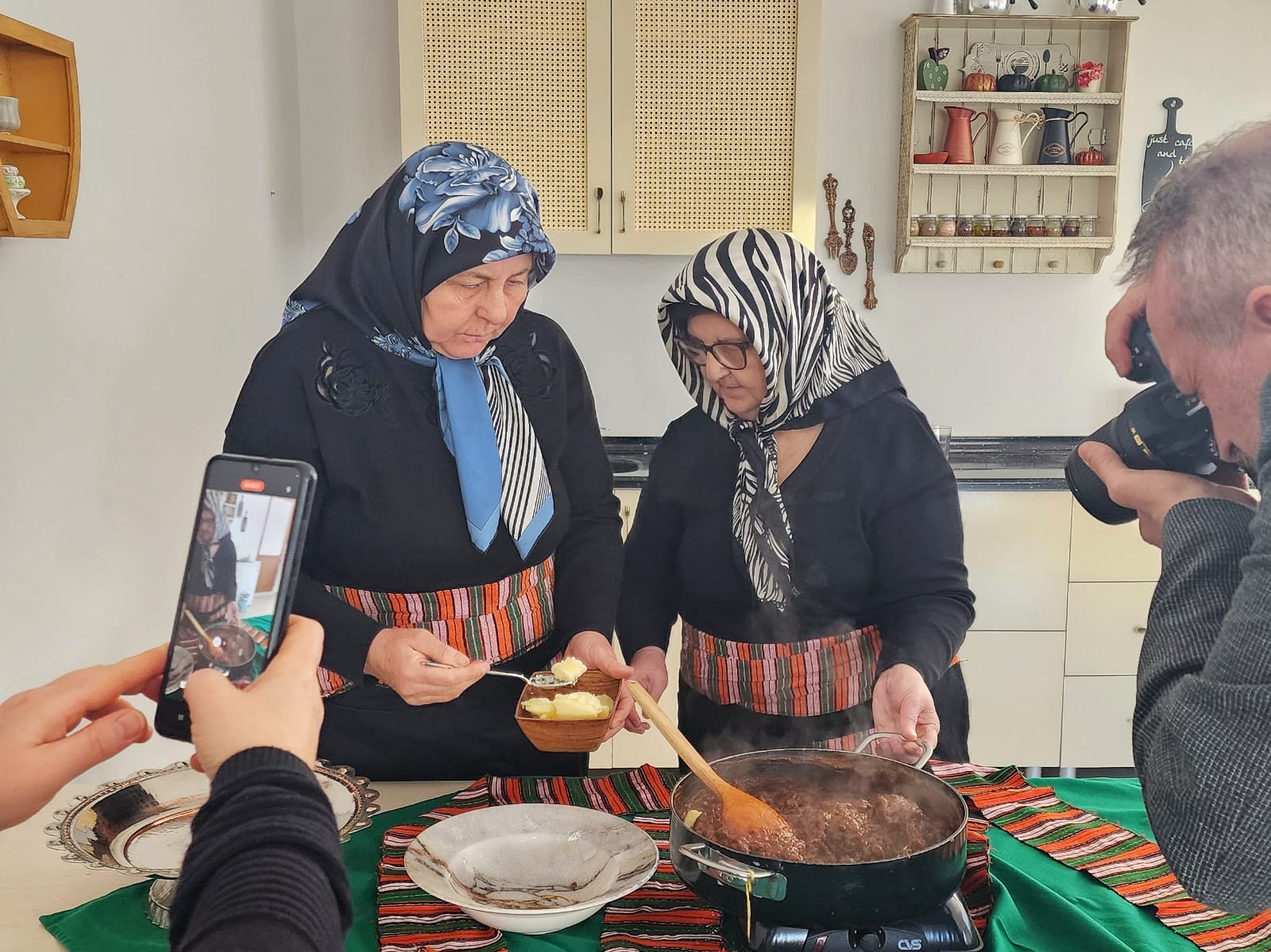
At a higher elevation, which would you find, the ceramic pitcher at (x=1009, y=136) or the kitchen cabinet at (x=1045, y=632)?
the ceramic pitcher at (x=1009, y=136)

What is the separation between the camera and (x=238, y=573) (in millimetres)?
904

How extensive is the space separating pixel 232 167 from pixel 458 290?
151 centimetres

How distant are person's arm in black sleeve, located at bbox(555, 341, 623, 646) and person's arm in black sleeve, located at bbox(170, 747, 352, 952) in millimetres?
1012

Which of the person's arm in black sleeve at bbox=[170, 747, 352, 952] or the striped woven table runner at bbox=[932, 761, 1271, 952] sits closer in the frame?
the person's arm in black sleeve at bbox=[170, 747, 352, 952]

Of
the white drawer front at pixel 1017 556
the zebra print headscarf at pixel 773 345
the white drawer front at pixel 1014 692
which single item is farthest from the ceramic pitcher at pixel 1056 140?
the zebra print headscarf at pixel 773 345

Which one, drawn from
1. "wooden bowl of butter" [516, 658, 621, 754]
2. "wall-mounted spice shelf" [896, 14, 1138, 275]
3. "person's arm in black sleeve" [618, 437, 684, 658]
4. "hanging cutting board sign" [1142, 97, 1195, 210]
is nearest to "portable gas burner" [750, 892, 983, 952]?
"wooden bowl of butter" [516, 658, 621, 754]

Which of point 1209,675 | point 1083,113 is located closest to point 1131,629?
point 1083,113

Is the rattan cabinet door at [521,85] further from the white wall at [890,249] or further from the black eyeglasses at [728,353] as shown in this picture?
the black eyeglasses at [728,353]

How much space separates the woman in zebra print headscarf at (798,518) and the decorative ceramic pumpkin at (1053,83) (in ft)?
6.47

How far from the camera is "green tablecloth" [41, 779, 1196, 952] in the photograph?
103cm

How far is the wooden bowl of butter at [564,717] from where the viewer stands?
130 cm

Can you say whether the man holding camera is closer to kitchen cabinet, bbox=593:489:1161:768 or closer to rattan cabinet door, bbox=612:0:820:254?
kitchen cabinet, bbox=593:489:1161:768

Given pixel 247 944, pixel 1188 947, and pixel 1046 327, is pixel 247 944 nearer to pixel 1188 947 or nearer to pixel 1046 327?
pixel 1188 947

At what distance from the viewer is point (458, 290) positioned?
1.55 m
